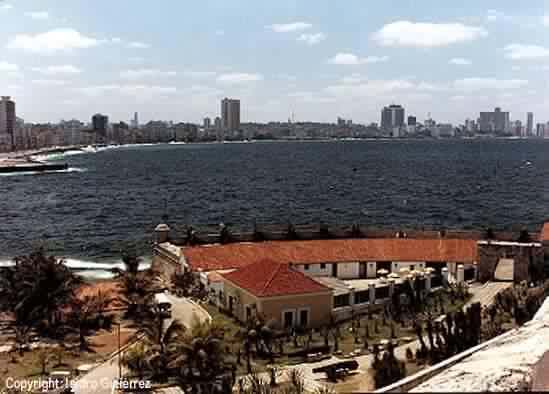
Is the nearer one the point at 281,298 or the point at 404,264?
the point at 281,298

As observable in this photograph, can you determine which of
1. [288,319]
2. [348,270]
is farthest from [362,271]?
[288,319]

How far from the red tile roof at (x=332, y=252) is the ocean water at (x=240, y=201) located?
17.6m

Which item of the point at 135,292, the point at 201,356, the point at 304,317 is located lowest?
the point at 304,317

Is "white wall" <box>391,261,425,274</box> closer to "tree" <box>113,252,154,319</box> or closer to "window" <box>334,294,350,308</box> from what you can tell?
"window" <box>334,294,350,308</box>

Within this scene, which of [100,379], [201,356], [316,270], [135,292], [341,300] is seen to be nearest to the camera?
[201,356]

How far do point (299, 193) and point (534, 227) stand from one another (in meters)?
42.6

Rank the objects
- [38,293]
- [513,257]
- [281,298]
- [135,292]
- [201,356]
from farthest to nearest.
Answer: [513,257]
[135,292]
[38,293]
[281,298]
[201,356]

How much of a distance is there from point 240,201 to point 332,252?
58374 millimetres

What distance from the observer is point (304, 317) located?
29844 millimetres

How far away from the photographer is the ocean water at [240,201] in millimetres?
69938

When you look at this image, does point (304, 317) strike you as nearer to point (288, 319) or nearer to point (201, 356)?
point (288, 319)

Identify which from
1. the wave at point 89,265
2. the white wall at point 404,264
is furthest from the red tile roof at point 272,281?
the wave at point 89,265

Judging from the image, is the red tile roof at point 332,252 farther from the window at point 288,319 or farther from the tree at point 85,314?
the window at point 288,319

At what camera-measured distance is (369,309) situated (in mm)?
31766
